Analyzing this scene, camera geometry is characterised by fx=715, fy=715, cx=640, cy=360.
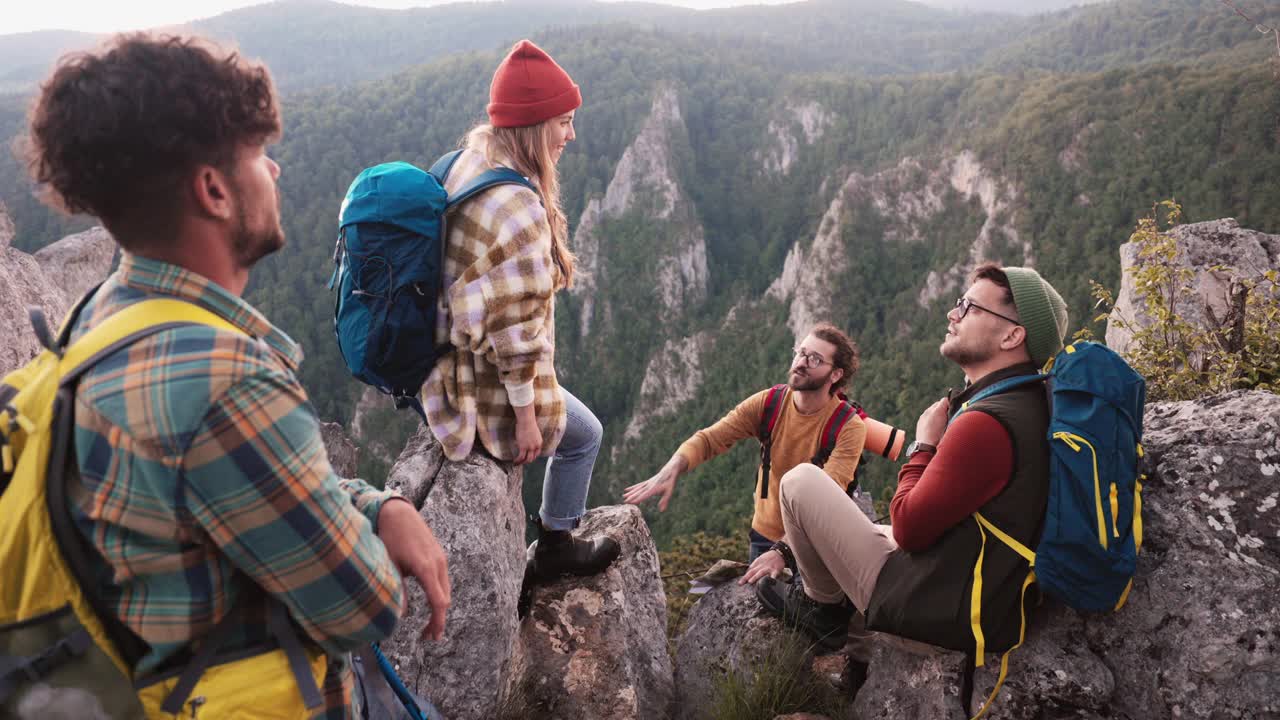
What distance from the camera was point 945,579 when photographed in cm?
272

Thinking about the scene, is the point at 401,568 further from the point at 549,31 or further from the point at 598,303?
the point at 549,31

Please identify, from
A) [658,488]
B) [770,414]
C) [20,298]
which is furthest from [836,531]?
[20,298]

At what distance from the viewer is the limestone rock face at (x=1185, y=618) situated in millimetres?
2521

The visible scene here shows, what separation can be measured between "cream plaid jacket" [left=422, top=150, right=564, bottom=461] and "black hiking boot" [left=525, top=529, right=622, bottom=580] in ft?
4.00

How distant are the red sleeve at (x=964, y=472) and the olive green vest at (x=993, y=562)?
4 cm

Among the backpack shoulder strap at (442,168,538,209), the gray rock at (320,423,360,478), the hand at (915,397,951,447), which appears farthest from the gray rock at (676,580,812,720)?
the backpack shoulder strap at (442,168,538,209)

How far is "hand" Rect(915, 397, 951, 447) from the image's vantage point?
2.98m

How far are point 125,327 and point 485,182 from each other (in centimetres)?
187

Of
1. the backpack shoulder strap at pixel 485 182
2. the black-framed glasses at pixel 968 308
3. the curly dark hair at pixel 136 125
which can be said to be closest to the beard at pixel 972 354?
the black-framed glasses at pixel 968 308

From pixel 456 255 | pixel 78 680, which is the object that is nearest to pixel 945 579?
pixel 456 255

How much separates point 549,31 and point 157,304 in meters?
152

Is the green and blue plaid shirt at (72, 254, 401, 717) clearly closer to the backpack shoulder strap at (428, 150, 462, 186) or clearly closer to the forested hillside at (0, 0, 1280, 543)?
the backpack shoulder strap at (428, 150, 462, 186)

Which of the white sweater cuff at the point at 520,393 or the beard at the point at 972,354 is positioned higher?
the beard at the point at 972,354

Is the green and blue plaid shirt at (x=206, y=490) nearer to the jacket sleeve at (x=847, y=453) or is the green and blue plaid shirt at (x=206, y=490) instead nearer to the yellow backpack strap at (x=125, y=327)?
the yellow backpack strap at (x=125, y=327)
